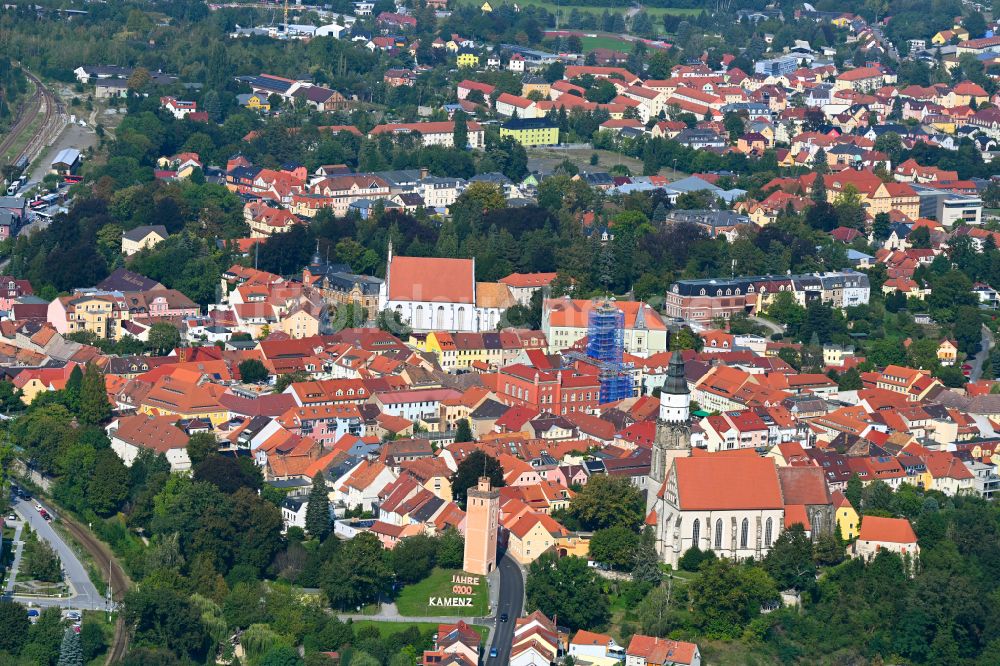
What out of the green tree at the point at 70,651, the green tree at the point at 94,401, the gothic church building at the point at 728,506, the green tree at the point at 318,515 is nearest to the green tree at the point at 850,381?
the gothic church building at the point at 728,506

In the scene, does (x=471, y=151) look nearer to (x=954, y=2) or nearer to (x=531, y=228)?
(x=531, y=228)

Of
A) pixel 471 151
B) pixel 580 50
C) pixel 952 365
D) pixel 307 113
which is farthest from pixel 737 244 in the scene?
pixel 580 50

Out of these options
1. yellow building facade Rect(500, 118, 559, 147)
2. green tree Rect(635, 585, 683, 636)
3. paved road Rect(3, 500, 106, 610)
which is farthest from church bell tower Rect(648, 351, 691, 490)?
yellow building facade Rect(500, 118, 559, 147)

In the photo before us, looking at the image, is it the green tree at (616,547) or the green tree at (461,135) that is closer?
the green tree at (616,547)

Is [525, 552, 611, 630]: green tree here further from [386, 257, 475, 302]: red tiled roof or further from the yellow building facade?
the yellow building facade

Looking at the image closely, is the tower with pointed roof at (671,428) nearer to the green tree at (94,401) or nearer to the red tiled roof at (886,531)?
the red tiled roof at (886,531)
